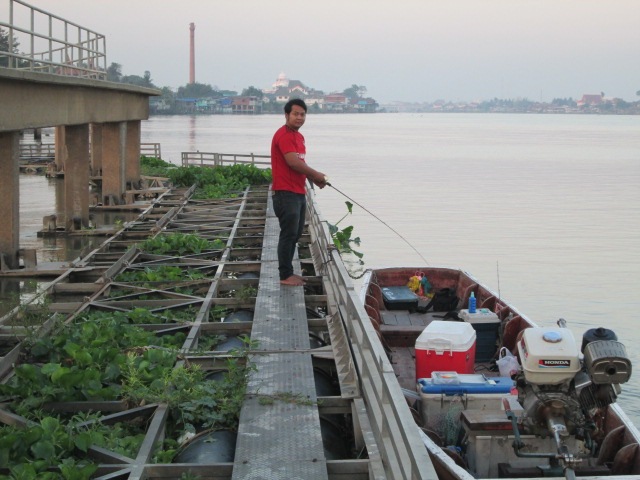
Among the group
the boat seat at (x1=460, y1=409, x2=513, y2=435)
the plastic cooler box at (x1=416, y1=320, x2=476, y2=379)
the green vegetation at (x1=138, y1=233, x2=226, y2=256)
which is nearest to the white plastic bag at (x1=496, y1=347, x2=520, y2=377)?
the plastic cooler box at (x1=416, y1=320, x2=476, y2=379)

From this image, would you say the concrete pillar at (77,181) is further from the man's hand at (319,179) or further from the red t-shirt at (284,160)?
the man's hand at (319,179)

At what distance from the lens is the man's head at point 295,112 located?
32.4 ft

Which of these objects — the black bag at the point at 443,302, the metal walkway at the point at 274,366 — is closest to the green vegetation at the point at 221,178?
the metal walkway at the point at 274,366

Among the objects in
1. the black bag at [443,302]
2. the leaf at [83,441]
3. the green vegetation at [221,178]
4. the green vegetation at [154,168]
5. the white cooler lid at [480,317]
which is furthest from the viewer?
the green vegetation at [154,168]

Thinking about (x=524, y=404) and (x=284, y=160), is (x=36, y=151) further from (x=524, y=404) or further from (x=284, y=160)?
(x=524, y=404)

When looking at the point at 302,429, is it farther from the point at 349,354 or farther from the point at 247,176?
the point at 247,176

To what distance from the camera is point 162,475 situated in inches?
232

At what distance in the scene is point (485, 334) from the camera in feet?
38.5

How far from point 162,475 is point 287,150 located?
495cm

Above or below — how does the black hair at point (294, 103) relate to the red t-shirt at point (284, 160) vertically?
above

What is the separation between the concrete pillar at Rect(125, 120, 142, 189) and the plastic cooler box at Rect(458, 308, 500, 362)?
22.0m

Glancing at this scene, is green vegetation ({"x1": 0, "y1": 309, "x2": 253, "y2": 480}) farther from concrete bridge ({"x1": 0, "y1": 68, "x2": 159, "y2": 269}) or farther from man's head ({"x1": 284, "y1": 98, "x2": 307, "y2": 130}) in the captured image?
concrete bridge ({"x1": 0, "y1": 68, "x2": 159, "y2": 269})

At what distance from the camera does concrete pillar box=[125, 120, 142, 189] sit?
104 feet

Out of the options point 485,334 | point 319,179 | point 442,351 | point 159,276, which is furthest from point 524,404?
point 159,276
